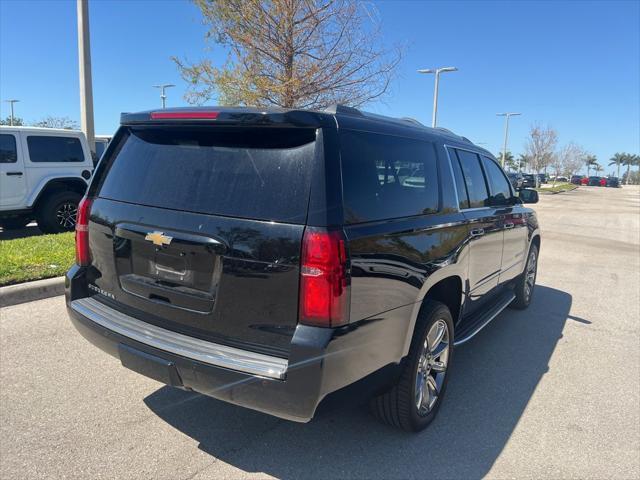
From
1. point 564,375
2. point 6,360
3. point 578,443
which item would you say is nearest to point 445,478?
point 578,443

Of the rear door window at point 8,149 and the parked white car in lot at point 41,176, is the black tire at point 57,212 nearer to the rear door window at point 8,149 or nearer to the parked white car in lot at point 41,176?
the parked white car in lot at point 41,176

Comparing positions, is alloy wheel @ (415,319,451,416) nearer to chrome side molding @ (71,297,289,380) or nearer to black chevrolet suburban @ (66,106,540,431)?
black chevrolet suburban @ (66,106,540,431)

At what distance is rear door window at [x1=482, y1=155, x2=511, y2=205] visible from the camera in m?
4.64

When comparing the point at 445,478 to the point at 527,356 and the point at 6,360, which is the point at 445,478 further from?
the point at 6,360

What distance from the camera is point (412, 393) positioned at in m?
2.91

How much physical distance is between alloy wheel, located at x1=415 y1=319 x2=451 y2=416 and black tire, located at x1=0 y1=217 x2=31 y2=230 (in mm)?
8810

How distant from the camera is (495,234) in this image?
4.33 m

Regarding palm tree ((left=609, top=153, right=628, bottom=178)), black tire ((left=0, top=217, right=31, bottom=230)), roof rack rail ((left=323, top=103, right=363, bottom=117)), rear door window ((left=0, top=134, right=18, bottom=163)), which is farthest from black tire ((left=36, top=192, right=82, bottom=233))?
palm tree ((left=609, top=153, right=628, bottom=178))

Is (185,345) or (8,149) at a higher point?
(8,149)

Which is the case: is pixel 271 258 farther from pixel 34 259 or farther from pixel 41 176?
pixel 41 176

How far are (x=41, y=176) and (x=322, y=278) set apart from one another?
8891mm

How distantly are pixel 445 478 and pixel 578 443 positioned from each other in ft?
3.40

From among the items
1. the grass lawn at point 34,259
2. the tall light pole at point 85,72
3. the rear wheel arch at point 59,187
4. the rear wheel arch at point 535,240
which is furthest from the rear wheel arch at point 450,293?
the tall light pole at point 85,72

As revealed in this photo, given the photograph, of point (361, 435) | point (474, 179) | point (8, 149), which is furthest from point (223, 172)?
point (8, 149)
